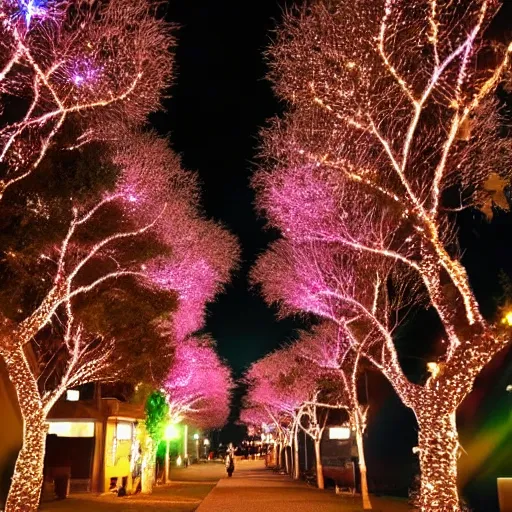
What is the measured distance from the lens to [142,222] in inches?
554

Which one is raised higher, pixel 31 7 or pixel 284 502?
pixel 31 7

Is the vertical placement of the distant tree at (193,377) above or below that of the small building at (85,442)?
above

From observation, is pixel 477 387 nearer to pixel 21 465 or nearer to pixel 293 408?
pixel 21 465

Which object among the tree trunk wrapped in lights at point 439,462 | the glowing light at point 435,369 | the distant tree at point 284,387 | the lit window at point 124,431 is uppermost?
the distant tree at point 284,387

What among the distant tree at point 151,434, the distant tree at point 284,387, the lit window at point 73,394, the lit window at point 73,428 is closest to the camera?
the lit window at point 73,428

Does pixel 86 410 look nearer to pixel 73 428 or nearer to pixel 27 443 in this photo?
pixel 73 428

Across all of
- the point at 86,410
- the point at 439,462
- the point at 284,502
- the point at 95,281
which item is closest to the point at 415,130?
the point at 439,462

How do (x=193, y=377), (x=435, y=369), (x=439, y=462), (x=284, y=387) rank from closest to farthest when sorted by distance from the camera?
(x=439, y=462) → (x=435, y=369) → (x=284, y=387) → (x=193, y=377)

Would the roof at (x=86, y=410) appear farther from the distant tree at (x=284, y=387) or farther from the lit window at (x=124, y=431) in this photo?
the distant tree at (x=284, y=387)

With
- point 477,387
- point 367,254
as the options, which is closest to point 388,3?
point 367,254

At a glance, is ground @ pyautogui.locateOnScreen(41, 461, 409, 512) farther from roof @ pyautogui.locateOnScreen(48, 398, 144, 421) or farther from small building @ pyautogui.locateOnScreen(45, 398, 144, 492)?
roof @ pyautogui.locateOnScreen(48, 398, 144, 421)

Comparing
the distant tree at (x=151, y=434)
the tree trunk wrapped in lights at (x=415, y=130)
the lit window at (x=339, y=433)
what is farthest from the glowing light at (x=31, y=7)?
the lit window at (x=339, y=433)

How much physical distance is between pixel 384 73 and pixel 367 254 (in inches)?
251

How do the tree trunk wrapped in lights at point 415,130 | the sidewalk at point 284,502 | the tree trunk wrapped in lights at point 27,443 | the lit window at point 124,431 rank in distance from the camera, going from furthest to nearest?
the lit window at point 124,431 < the sidewalk at point 284,502 < the tree trunk wrapped in lights at point 27,443 < the tree trunk wrapped in lights at point 415,130
